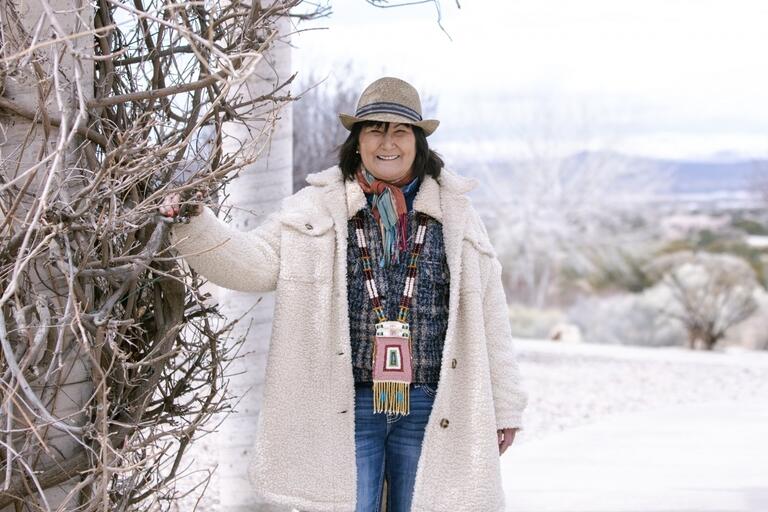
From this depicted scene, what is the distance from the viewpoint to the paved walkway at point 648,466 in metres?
6.62

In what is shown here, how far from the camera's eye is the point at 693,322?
16766 millimetres

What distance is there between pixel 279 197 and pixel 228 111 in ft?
7.31

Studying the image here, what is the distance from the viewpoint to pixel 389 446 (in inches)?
158

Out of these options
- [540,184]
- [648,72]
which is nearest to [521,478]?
[540,184]

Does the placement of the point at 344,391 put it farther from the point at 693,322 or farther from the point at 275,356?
the point at 693,322

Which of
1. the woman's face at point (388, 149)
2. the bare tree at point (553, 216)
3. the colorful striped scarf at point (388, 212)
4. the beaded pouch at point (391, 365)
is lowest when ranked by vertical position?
the beaded pouch at point (391, 365)

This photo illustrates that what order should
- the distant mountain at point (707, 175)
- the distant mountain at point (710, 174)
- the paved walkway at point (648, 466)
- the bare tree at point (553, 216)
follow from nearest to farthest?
the paved walkway at point (648, 466) → the bare tree at point (553, 216) → the distant mountain at point (710, 174) → the distant mountain at point (707, 175)

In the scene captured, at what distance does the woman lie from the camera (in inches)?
150

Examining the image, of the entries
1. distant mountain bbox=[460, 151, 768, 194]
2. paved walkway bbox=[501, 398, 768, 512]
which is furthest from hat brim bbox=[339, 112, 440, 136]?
distant mountain bbox=[460, 151, 768, 194]

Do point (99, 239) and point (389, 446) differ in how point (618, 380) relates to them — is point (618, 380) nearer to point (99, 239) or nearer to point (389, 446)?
point (389, 446)

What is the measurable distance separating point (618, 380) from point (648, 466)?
18.9 feet

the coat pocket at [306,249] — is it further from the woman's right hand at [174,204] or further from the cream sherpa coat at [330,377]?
the woman's right hand at [174,204]

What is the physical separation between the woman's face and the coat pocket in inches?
10.0

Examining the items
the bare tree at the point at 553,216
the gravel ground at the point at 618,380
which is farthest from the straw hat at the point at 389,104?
the bare tree at the point at 553,216
